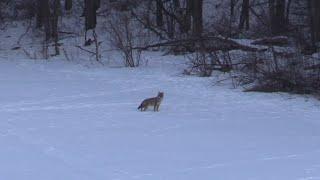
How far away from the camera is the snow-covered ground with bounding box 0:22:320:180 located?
29.0ft

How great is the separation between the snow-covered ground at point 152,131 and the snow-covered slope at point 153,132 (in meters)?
0.01

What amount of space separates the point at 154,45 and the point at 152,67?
3.86 m

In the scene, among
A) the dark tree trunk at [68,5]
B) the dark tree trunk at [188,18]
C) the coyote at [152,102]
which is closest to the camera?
the coyote at [152,102]

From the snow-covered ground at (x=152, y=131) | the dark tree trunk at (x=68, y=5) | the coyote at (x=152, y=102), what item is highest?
the dark tree trunk at (x=68, y=5)

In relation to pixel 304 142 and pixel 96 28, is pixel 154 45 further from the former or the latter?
pixel 304 142

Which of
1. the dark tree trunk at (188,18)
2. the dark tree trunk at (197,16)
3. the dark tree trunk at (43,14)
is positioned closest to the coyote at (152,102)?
the dark tree trunk at (197,16)

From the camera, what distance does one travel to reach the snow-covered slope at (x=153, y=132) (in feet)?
29.0

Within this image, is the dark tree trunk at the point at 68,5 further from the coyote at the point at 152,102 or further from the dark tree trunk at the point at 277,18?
the coyote at the point at 152,102

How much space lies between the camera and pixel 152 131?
38.7ft

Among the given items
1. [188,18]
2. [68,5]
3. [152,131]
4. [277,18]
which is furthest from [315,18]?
[68,5]

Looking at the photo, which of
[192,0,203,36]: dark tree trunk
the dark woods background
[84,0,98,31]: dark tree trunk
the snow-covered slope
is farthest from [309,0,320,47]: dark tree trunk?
[84,0,98,31]: dark tree trunk

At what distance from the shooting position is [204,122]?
12.8 metres

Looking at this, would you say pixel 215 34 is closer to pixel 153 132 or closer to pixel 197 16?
pixel 197 16

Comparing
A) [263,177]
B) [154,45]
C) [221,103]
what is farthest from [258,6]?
[263,177]
